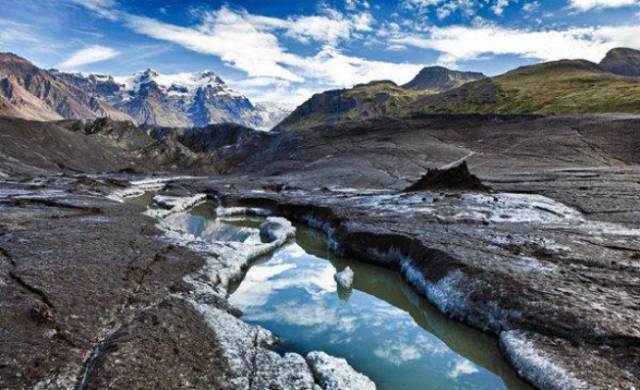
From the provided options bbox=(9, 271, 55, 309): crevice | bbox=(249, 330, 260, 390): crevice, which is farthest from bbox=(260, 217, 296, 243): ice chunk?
bbox=(9, 271, 55, 309): crevice

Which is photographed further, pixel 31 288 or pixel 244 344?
pixel 31 288

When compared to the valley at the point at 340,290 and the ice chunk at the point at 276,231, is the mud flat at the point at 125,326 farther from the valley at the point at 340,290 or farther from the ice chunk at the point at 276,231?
the ice chunk at the point at 276,231

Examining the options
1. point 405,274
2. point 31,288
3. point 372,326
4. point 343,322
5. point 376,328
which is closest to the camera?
point 31,288

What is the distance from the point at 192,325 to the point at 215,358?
79.6 inches

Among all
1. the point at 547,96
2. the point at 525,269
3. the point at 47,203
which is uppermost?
the point at 547,96

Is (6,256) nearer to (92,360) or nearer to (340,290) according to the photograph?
(92,360)

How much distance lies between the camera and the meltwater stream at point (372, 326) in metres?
14.0

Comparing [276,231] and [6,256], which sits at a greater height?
[6,256]

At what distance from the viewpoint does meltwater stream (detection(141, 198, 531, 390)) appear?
14.0m

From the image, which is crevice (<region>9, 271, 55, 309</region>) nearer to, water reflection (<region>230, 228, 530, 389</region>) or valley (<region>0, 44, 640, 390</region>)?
valley (<region>0, 44, 640, 390</region>)

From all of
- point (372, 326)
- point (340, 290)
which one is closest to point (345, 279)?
point (340, 290)

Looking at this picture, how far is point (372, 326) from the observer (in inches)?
702

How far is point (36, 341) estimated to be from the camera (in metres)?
11.3

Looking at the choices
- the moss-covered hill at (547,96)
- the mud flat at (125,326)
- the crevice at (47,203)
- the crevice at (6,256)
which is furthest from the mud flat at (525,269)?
the moss-covered hill at (547,96)
